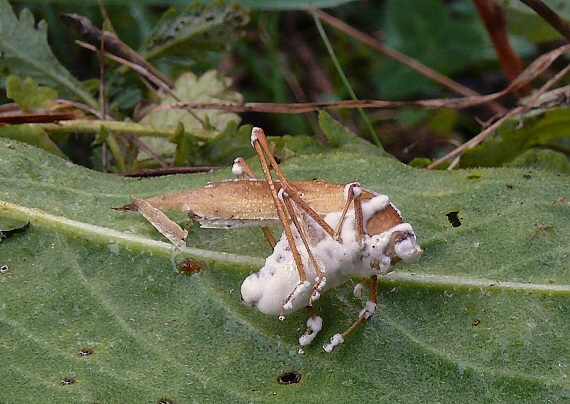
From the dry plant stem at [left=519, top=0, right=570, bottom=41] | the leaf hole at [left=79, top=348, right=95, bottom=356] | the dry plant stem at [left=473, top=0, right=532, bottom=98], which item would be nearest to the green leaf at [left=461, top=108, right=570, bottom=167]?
the dry plant stem at [left=519, top=0, right=570, bottom=41]

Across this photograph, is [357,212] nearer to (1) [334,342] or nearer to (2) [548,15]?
(1) [334,342]

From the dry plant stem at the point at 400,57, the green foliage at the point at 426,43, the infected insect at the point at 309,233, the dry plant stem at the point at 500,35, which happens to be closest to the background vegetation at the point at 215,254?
the infected insect at the point at 309,233

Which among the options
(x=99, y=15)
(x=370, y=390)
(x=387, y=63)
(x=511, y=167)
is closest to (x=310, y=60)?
(x=387, y=63)

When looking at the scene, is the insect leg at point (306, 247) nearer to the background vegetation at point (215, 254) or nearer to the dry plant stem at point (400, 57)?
the background vegetation at point (215, 254)

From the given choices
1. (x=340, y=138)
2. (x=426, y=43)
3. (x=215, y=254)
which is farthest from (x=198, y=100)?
(x=426, y=43)

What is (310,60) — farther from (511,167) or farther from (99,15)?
(511,167)
